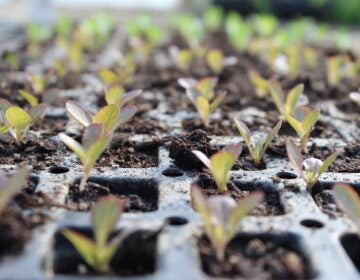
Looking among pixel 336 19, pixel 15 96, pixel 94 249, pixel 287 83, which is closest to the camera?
pixel 94 249

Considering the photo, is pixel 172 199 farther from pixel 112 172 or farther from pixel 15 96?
pixel 15 96

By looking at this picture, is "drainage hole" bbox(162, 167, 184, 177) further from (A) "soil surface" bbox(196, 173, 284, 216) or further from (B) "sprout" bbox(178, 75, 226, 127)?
(B) "sprout" bbox(178, 75, 226, 127)

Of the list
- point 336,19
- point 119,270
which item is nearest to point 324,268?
point 119,270

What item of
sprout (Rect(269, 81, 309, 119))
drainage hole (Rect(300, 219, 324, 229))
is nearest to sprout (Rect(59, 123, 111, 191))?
drainage hole (Rect(300, 219, 324, 229))

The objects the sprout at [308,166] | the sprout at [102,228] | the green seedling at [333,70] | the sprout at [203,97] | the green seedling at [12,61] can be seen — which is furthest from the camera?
the green seedling at [12,61]

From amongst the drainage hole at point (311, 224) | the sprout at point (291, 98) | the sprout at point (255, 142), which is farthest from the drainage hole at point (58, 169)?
the sprout at point (291, 98)

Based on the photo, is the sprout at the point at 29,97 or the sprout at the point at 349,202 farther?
the sprout at the point at 29,97

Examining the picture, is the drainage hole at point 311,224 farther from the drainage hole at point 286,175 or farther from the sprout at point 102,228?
the sprout at point 102,228
